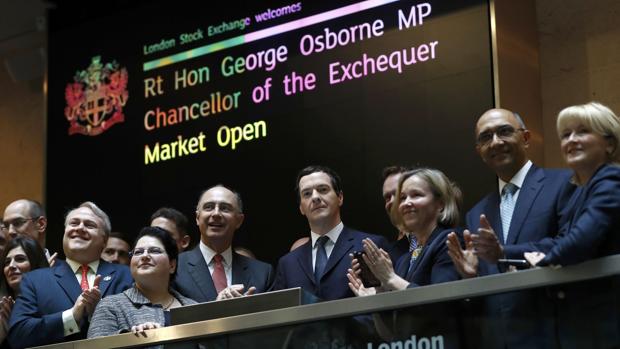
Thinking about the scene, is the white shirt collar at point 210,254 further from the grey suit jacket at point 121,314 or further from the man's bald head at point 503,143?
the man's bald head at point 503,143

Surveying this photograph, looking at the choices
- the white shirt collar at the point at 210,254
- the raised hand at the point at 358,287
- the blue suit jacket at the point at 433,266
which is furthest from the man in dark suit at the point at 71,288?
the blue suit jacket at the point at 433,266

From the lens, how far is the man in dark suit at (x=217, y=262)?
21.0 ft

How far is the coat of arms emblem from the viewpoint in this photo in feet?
31.2

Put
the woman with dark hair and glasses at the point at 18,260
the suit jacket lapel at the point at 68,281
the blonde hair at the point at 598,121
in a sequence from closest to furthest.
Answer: the blonde hair at the point at 598,121 → the suit jacket lapel at the point at 68,281 → the woman with dark hair and glasses at the point at 18,260

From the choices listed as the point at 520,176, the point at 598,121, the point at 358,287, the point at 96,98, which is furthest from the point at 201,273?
the point at 96,98

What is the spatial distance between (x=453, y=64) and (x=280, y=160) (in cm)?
148

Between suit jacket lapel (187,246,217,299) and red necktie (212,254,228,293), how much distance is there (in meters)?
0.05

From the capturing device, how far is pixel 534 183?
5281 mm

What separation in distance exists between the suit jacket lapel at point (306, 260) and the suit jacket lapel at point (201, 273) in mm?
501

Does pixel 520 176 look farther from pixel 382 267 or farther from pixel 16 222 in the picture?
pixel 16 222

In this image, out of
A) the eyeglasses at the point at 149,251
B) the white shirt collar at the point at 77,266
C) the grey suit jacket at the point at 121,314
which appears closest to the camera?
the grey suit jacket at the point at 121,314

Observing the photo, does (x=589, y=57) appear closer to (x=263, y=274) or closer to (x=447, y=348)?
(x=263, y=274)

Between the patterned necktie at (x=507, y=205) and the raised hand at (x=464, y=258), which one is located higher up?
the patterned necktie at (x=507, y=205)

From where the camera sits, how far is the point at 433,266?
5211 mm
